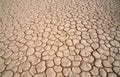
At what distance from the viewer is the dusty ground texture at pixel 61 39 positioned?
200 centimetres

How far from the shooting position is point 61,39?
2.58 m

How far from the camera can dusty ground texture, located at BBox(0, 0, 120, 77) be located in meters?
2.00

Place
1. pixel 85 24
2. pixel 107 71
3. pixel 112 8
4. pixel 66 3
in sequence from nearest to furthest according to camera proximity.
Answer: pixel 107 71 < pixel 85 24 < pixel 112 8 < pixel 66 3

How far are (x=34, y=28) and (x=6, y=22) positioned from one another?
84 centimetres

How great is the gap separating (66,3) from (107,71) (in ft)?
8.82

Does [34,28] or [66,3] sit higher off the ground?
[66,3]

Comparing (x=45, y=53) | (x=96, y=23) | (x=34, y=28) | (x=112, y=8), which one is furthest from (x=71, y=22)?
(x=112, y=8)

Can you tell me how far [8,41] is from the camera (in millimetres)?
2586

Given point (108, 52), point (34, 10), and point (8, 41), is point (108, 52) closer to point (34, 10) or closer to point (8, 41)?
point (8, 41)

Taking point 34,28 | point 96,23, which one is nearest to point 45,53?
point 34,28

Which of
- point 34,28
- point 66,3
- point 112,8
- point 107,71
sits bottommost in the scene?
point 107,71

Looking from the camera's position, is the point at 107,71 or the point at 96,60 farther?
the point at 96,60

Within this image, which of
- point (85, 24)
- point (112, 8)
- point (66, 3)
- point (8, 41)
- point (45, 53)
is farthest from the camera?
point (66, 3)

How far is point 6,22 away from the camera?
10.4 ft
